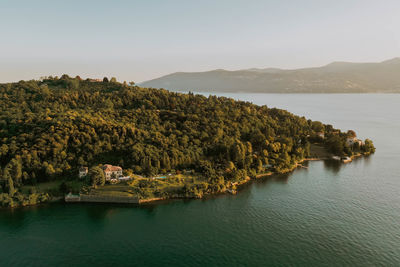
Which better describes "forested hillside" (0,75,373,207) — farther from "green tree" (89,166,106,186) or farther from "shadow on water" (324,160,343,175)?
"green tree" (89,166,106,186)

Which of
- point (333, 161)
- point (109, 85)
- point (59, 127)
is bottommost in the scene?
point (333, 161)

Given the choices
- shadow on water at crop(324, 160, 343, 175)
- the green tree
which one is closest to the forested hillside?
shadow on water at crop(324, 160, 343, 175)

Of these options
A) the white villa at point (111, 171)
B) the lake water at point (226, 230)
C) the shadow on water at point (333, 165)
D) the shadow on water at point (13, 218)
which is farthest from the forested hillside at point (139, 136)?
the lake water at point (226, 230)

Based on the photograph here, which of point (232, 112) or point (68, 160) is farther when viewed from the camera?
point (232, 112)

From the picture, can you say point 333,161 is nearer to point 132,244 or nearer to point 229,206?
point 229,206

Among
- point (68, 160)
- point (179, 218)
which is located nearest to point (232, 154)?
point (179, 218)

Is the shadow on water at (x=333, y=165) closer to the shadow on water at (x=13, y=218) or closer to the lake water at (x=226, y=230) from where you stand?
the lake water at (x=226, y=230)
